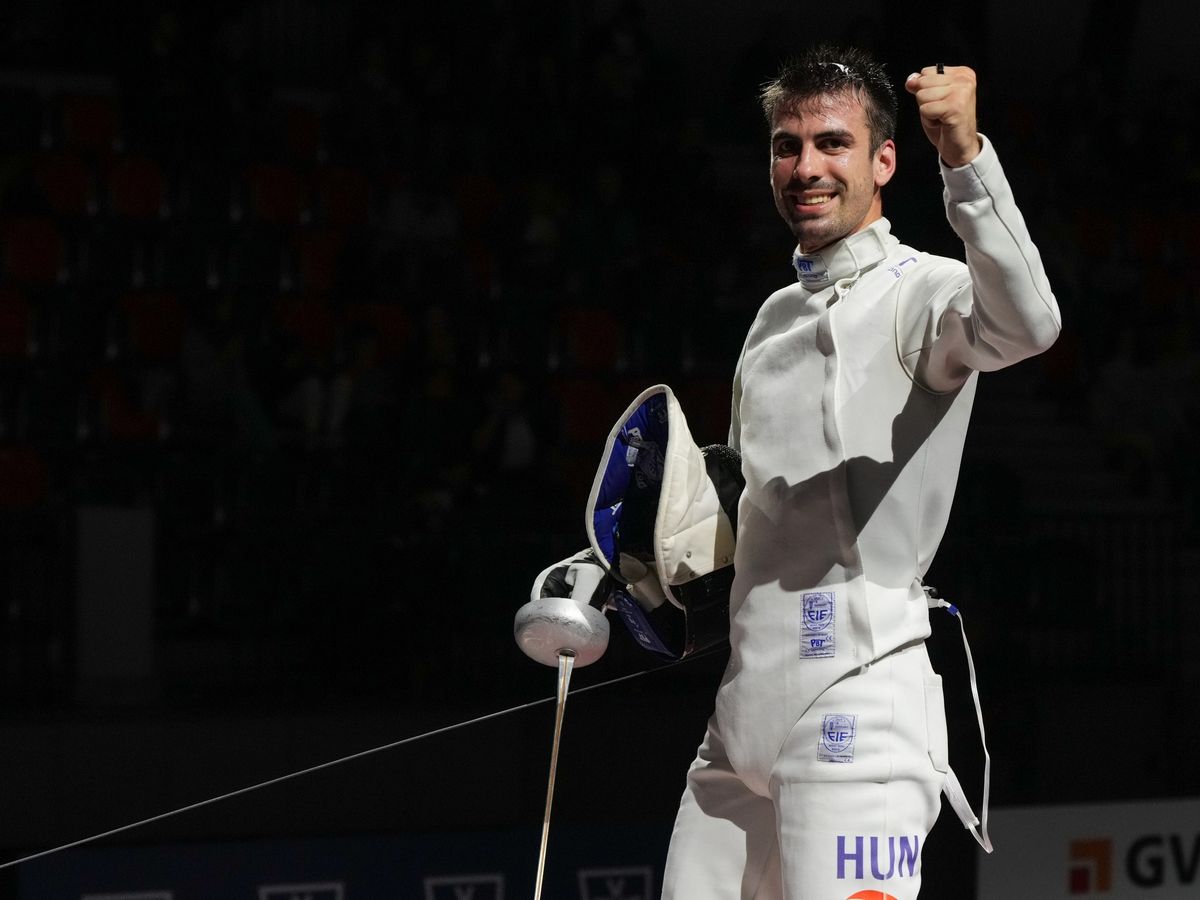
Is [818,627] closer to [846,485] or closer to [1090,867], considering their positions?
[846,485]

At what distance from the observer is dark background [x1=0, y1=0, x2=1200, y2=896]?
17.1ft

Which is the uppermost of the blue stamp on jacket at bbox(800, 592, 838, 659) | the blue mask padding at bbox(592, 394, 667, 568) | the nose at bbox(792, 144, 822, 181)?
the nose at bbox(792, 144, 822, 181)

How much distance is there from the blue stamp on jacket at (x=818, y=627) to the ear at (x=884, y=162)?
558mm

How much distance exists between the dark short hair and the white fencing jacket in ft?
0.46

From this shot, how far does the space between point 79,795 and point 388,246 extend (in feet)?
11.9

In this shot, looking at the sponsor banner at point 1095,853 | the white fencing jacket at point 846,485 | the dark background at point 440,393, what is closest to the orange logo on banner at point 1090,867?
the sponsor banner at point 1095,853

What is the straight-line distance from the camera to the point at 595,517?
7.72 ft

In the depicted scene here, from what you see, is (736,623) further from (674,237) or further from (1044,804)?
(674,237)

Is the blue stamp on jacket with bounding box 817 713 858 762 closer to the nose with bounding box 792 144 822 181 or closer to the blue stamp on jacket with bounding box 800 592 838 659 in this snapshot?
the blue stamp on jacket with bounding box 800 592 838 659

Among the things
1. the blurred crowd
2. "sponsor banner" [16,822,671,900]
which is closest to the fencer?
"sponsor banner" [16,822,671,900]

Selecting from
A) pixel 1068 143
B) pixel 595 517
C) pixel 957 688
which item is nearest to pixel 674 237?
pixel 1068 143

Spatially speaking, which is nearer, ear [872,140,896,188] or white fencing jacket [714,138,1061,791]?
white fencing jacket [714,138,1061,791]

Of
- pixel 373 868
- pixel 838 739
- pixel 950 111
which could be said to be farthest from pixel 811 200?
pixel 373 868

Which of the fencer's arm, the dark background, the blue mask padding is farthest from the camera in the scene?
the dark background
